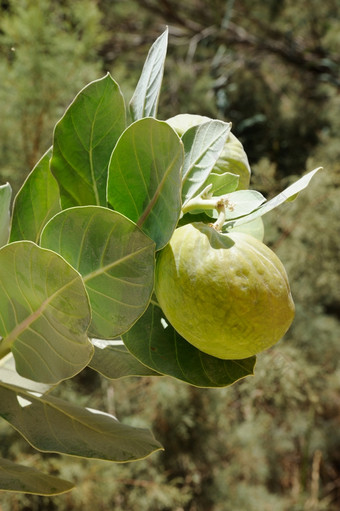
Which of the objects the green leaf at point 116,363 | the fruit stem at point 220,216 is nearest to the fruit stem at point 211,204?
the fruit stem at point 220,216

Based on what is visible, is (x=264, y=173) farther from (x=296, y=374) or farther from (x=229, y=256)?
(x=229, y=256)

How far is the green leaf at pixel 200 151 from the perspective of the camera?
251 mm

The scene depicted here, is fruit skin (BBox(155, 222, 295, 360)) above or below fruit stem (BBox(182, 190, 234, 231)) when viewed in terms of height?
below

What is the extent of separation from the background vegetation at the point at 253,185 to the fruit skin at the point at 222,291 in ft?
2.89

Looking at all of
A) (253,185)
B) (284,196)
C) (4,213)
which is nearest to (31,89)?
(253,185)

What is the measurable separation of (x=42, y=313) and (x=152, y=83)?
13 cm

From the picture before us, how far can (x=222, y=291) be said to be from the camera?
0.23 m

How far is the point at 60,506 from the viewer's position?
1.04m

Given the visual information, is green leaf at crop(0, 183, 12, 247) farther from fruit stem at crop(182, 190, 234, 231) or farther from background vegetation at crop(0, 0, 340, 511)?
background vegetation at crop(0, 0, 340, 511)

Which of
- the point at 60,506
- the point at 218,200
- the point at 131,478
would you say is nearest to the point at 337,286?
the point at 131,478

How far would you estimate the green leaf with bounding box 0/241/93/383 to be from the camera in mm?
223

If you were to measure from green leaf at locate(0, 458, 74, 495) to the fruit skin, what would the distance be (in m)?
0.12

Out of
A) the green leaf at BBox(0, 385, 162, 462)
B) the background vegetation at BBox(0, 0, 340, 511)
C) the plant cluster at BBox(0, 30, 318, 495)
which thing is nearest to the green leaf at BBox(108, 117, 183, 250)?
the plant cluster at BBox(0, 30, 318, 495)

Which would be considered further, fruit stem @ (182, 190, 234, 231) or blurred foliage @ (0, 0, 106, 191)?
blurred foliage @ (0, 0, 106, 191)
